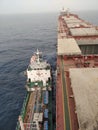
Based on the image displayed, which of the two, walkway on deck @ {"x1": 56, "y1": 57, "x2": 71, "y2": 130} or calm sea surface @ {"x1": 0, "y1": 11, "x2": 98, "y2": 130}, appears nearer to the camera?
walkway on deck @ {"x1": 56, "y1": 57, "x2": 71, "y2": 130}

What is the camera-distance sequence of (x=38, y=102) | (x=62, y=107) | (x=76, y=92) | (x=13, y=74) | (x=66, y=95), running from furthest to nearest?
(x=13, y=74) < (x=38, y=102) < (x=66, y=95) < (x=62, y=107) < (x=76, y=92)

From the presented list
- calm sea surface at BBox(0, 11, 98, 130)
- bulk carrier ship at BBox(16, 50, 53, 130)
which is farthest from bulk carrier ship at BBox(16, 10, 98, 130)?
calm sea surface at BBox(0, 11, 98, 130)

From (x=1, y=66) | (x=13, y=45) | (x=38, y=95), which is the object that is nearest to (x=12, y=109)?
(x=38, y=95)

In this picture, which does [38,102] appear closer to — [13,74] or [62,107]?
[62,107]

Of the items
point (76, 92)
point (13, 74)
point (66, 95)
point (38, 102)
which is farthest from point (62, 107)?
point (13, 74)

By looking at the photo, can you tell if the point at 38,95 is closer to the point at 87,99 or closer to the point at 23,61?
the point at 87,99

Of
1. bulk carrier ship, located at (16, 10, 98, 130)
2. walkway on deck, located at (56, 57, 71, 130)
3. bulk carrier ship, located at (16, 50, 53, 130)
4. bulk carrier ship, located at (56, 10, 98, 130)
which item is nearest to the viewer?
bulk carrier ship, located at (56, 10, 98, 130)

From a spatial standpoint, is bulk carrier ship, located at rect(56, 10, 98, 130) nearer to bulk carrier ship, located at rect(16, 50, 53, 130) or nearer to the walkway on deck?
the walkway on deck

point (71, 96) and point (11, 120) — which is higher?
point (71, 96)
